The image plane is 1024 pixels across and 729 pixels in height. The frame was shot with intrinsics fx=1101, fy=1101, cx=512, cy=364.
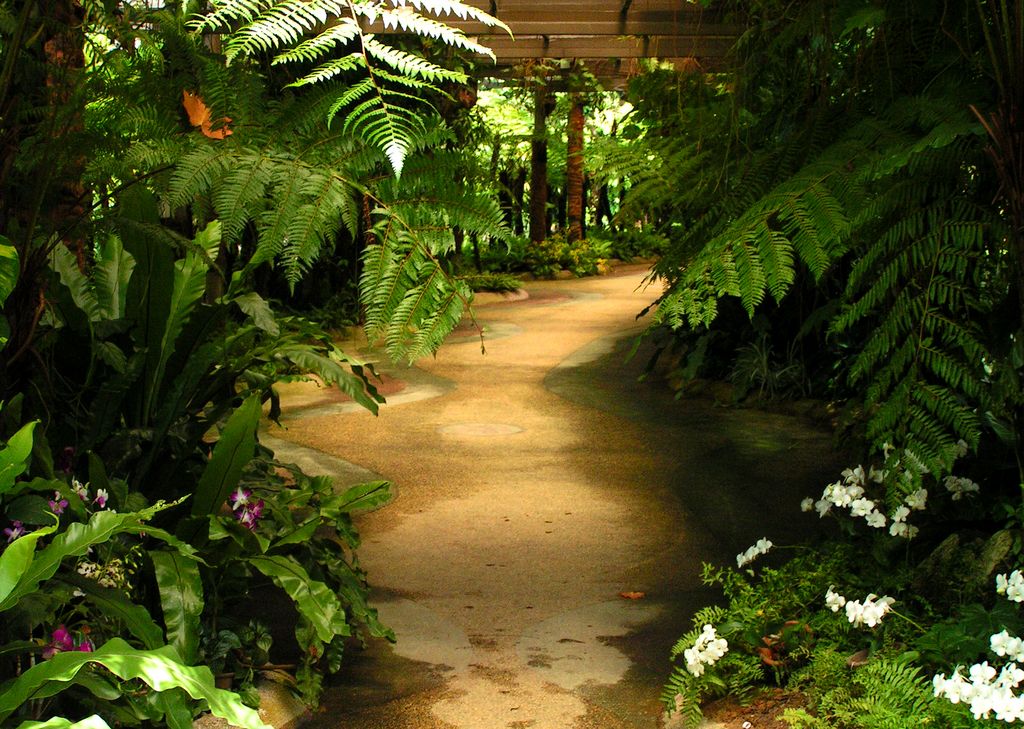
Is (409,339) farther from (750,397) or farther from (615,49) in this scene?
(615,49)

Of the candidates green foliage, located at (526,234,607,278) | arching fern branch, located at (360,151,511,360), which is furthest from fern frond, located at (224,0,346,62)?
green foliage, located at (526,234,607,278)

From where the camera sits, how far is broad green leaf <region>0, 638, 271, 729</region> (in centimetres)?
218

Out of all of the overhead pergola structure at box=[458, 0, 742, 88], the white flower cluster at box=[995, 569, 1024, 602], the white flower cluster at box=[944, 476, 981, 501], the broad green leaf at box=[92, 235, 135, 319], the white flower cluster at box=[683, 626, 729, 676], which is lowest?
the white flower cluster at box=[683, 626, 729, 676]

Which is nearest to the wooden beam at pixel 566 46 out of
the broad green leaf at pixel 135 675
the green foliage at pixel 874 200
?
the green foliage at pixel 874 200

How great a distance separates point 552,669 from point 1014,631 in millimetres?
1568

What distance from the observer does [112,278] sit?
4184 millimetres

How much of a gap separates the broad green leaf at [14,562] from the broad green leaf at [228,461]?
52.3 inches

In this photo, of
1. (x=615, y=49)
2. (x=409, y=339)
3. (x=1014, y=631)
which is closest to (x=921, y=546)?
(x=1014, y=631)

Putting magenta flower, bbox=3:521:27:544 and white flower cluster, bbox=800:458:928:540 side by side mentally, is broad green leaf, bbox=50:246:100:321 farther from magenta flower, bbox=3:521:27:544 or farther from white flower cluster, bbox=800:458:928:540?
white flower cluster, bbox=800:458:928:540

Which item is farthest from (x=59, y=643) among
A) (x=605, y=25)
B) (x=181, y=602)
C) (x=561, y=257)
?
(x=561, y=257)

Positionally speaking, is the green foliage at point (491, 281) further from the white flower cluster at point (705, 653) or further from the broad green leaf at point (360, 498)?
the white flower cluster at point (705, 653)

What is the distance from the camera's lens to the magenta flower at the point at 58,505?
119 inches

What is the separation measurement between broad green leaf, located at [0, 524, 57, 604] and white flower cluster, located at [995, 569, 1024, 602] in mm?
2399

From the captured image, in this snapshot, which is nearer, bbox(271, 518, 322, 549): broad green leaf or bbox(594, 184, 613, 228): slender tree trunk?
bbox(271, 518, 322, 549): broad green leaf
